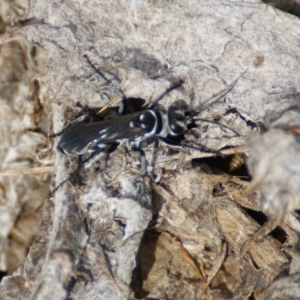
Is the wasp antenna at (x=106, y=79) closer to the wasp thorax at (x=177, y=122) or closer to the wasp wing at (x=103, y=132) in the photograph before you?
the wasp wing at (x=103, y=132)

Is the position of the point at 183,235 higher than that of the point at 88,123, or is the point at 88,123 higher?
the point at 88,123

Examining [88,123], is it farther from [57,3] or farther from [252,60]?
[252,60]

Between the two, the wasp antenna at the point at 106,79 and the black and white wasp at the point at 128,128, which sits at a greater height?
the wasp antenna at the point at 106,79

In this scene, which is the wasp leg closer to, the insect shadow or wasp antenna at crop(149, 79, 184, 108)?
the insect shadow

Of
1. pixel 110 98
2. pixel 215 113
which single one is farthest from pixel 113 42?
pixel 215 113

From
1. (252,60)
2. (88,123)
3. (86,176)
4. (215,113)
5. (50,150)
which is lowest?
(50,150)

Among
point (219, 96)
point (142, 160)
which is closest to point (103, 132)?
point (142, 160)

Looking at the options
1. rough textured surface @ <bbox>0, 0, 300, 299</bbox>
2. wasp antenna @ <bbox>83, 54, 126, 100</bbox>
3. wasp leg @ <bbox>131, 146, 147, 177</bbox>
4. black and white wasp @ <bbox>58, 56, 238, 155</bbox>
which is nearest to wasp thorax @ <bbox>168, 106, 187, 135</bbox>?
black and white wasp @ <bbox>58, 56, 238, 155</bbox>

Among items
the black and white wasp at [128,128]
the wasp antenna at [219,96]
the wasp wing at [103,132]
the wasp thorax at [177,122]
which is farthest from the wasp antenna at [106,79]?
the wasp antenna at [219,96]
